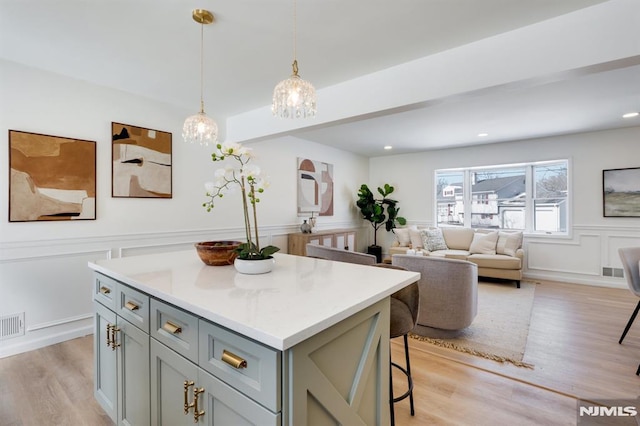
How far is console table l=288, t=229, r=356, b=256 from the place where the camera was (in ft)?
15.4

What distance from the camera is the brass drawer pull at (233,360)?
0.91 meters

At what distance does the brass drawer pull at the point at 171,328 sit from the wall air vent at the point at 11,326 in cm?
243

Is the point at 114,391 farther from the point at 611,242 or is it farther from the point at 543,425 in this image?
the point at 611,242

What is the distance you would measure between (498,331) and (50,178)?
14.8 ft

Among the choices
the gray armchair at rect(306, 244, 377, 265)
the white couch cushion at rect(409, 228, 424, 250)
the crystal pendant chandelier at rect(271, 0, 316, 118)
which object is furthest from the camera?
the white couch cushion at rect(409, 228, 424, 250)

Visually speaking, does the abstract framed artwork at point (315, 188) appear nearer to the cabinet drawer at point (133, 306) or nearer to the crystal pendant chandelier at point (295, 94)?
the crystal pendant chandelier at point (295, 94)

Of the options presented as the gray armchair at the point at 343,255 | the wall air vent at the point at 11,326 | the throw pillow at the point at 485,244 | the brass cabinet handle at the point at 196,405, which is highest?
the gray armchair at the point at 343,255

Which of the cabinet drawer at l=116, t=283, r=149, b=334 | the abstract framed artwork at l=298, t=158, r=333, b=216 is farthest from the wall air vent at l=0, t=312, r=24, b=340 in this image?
the abstract framed artwork at l=298, t=158, r=333, b=216

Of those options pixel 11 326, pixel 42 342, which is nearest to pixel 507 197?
pixel 42 342

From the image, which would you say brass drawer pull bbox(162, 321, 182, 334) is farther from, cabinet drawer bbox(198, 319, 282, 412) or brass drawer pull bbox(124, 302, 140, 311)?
brass drawer pull bbox(124, 302, 140, 311)

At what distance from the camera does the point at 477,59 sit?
2.19 meters

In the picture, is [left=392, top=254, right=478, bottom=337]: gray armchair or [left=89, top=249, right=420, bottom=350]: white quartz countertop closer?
[left=89, top=249, right=420, bottom=350]: white quartz countertop

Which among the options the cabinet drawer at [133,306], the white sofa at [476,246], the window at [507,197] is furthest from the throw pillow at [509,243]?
the cabinet drawer at [133,306]

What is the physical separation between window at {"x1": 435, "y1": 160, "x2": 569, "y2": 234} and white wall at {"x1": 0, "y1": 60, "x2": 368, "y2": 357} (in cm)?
464
